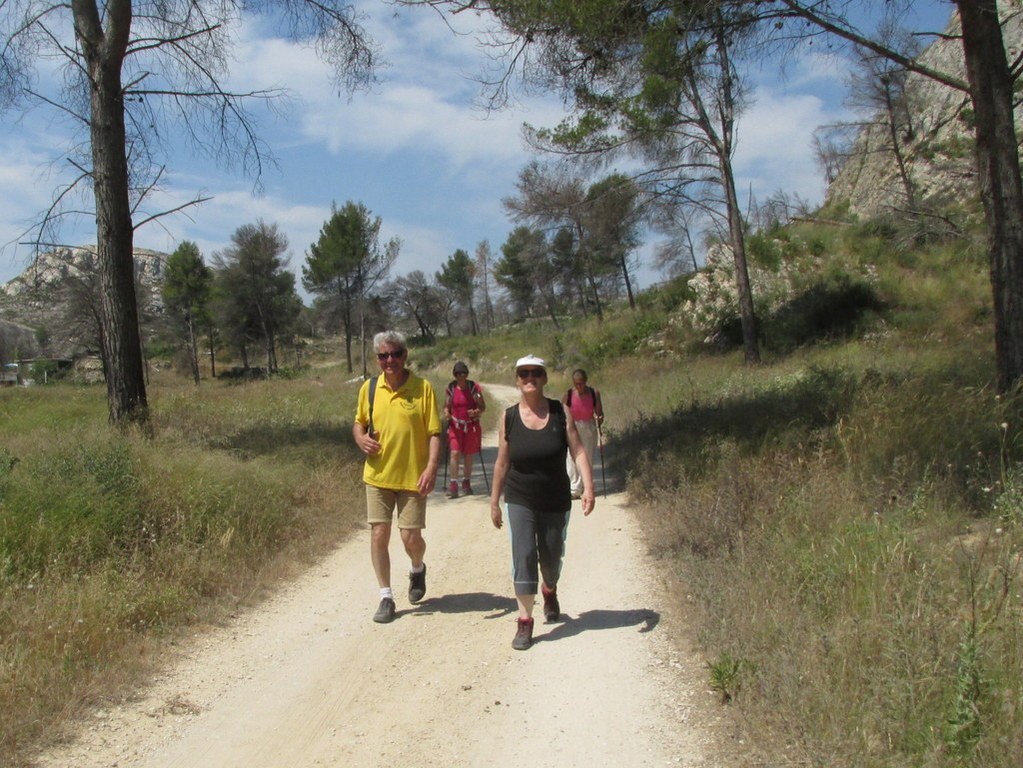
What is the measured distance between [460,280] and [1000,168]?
76126 millimetres

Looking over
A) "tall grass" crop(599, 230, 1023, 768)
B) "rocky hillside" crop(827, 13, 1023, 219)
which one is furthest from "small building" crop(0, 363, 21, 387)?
"tall grass" crop(599, 230, 1023, 768)

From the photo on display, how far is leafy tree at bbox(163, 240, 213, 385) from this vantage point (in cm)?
4994

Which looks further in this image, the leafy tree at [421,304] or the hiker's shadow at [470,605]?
the leafy tree at [421,304]

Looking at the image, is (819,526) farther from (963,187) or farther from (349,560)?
(963,187)

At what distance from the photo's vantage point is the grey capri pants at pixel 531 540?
5.01 metres

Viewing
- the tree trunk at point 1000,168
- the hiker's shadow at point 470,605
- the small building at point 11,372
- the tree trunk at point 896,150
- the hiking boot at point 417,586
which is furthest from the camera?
the small building at point 11,372

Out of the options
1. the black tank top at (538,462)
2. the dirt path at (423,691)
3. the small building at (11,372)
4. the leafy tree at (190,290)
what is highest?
the leafy tree at (190,290)

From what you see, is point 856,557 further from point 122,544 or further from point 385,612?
point 122,544

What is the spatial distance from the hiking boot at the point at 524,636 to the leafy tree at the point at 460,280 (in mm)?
75856

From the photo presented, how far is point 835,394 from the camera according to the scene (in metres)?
9.09

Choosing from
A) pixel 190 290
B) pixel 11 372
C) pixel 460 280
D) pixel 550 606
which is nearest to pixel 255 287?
pixel 190 290

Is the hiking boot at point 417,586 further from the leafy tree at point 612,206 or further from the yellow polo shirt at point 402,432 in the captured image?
the leafy tree at point 612,206

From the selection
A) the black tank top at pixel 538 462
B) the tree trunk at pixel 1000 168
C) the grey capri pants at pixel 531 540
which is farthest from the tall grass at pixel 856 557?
the black tank top at pixel 538 462

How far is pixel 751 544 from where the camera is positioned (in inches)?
218
